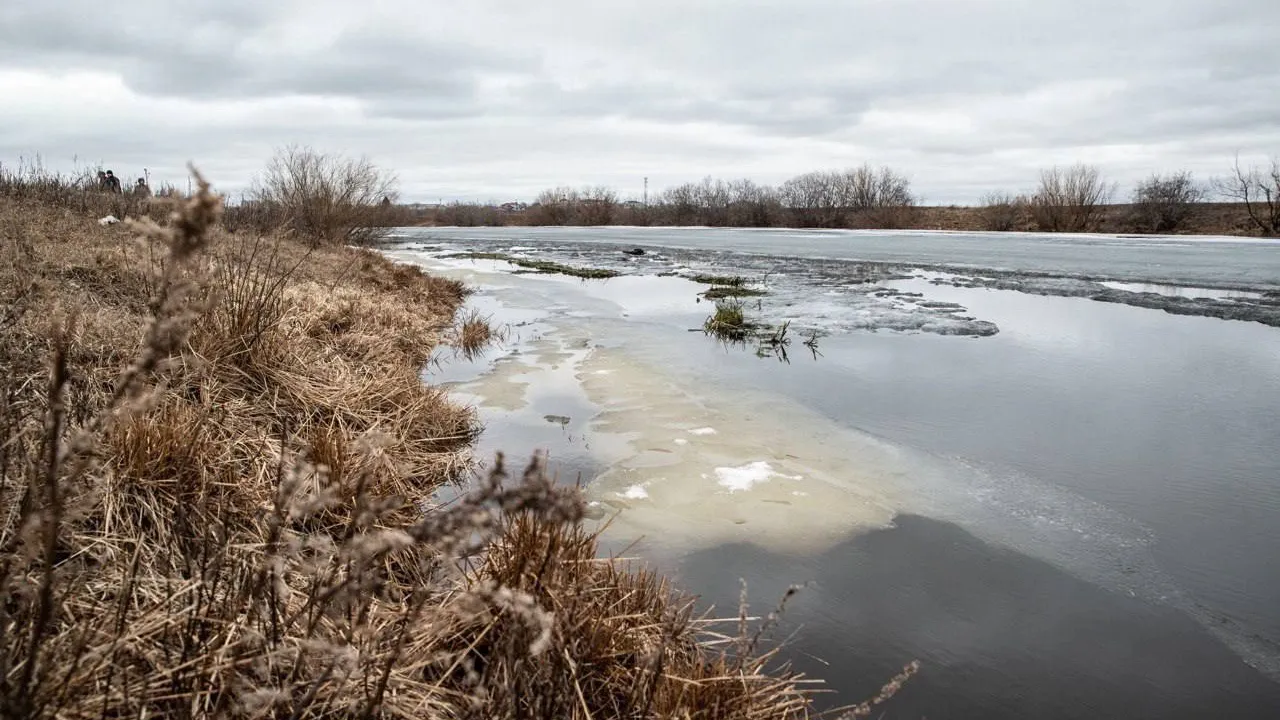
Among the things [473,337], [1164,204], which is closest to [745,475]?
[473,337]

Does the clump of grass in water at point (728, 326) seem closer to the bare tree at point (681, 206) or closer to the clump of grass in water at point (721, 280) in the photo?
the clump of grass in water at point (721, 280)

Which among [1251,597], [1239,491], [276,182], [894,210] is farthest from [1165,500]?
[894,210]

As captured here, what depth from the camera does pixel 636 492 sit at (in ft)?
16.1

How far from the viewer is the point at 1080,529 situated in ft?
14.2

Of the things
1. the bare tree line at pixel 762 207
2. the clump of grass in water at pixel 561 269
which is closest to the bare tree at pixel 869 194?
the bare tree line at pixel 762 207

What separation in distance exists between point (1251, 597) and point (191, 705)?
15.0 ft

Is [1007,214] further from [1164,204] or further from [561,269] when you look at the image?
[561,269]

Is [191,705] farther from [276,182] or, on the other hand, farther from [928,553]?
[276,182]

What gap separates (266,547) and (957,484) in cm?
439

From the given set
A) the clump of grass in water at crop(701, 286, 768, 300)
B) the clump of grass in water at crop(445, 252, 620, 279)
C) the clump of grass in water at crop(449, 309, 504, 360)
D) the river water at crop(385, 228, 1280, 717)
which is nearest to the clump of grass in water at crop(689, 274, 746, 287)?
the clump of grass in water at crop(701, 286, 768, 300)

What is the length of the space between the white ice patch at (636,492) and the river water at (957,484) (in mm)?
16

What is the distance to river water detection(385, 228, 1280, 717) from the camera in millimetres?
3195

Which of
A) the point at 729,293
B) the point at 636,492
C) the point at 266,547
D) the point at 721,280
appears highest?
the point at 721,280

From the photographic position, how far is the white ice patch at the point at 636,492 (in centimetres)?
482
